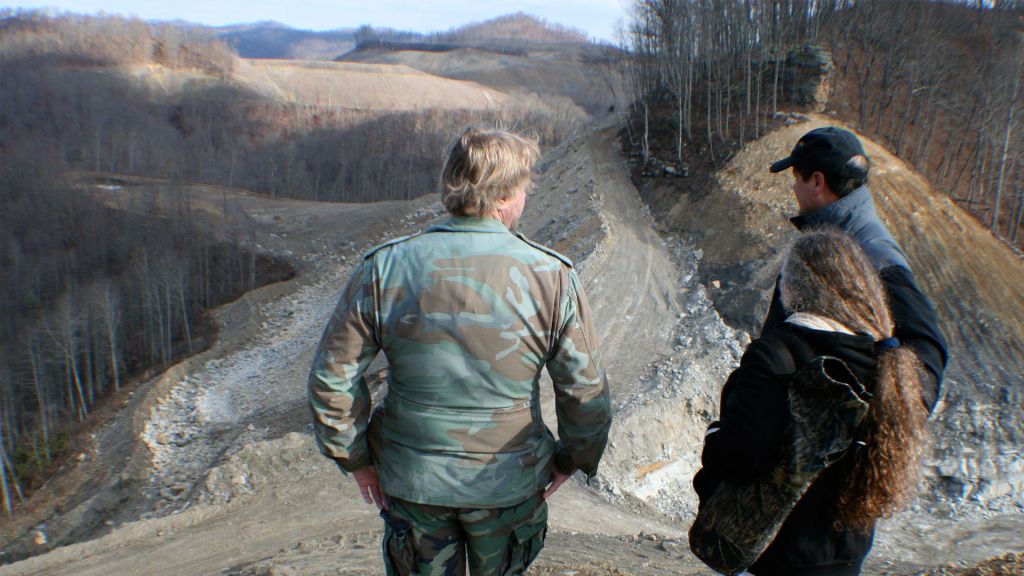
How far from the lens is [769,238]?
14289 mm

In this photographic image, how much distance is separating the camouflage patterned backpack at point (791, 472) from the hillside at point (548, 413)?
9.70 feet

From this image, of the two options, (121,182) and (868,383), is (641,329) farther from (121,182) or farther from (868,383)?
(121,182)

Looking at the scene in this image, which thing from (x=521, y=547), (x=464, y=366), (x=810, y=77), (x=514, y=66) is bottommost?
(x=521, y=547)

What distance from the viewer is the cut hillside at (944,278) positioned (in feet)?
32.7

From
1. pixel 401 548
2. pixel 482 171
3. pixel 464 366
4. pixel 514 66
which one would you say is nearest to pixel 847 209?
pixel 482 171

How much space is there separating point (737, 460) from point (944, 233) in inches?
540

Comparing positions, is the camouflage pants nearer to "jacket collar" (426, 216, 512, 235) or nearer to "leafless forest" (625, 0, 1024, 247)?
"jacket collar" (426, 216, 512, 235)

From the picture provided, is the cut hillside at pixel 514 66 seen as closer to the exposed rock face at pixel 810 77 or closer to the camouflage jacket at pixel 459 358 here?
the exposed rock face at pixel 810 77

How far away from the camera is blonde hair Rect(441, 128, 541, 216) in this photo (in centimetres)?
246

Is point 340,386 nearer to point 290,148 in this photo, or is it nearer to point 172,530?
point 172,530

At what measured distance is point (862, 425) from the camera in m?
2.24

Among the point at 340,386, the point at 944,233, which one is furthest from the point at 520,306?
the point at 944,233

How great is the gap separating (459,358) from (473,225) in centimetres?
47

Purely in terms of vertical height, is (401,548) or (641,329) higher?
(401,548)
